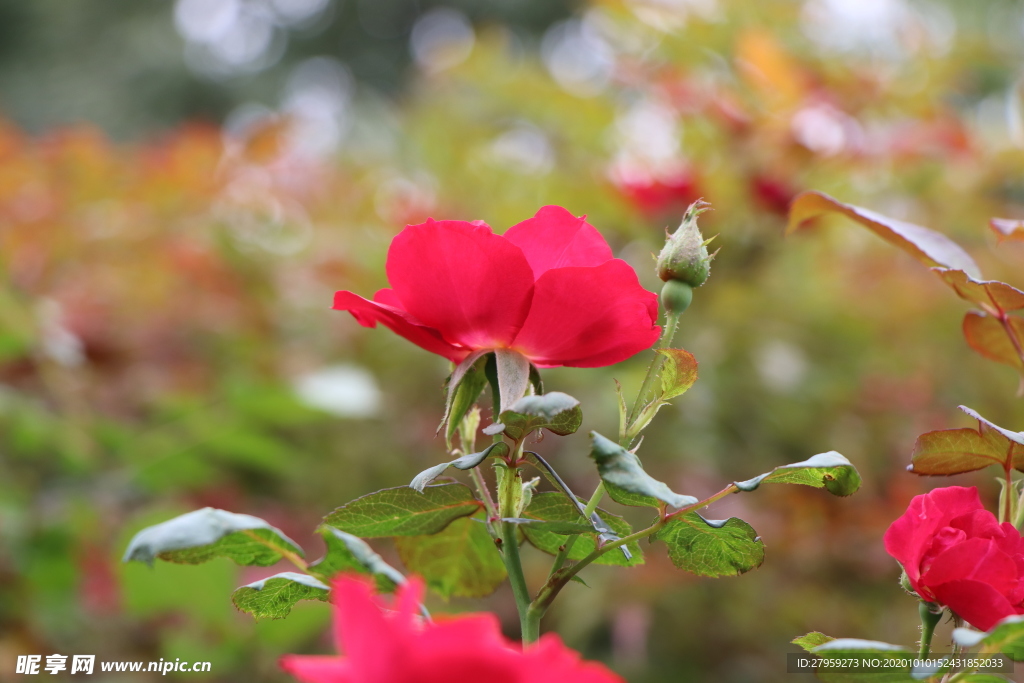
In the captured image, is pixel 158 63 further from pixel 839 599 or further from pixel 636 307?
pixel 636 307

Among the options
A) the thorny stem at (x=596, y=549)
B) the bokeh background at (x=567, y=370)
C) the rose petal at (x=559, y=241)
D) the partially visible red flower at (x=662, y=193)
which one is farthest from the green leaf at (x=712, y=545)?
the partially visible red flower at (x=662, y=193)

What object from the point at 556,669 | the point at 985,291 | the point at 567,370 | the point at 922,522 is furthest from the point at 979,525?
the point at 567,370

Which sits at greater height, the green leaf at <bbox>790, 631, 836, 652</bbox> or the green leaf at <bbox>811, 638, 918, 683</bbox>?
the green leaf at <bbox>811, 638, 918, 683</bbox>

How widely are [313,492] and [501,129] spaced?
0.97m

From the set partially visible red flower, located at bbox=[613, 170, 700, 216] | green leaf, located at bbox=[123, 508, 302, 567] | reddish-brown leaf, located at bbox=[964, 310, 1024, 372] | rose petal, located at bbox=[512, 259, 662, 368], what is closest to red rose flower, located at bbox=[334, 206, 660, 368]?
rose petal, located at bbox=[512, 259, 662, 368]

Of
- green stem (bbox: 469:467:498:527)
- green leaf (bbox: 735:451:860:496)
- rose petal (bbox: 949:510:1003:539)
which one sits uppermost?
green leaf (bbox: 735:451:860:496)

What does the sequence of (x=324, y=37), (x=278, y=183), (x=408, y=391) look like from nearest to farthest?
1. (x=408, y=391)
2. (x=278, y=183)
3. (x=324, y=37)

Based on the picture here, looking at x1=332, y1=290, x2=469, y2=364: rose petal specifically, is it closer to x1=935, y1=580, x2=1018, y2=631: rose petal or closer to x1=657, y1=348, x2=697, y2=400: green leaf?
x1=657, y1=348, x2=697, y2=400: green leaf

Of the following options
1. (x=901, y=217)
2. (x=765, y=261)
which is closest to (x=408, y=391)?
(x=765, y=261)

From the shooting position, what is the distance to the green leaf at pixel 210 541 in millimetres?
327

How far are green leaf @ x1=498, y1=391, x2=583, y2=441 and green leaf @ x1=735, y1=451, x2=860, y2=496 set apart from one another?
7cm

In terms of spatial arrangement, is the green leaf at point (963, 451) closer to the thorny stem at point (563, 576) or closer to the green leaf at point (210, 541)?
the thorny stem at point (563, 576)

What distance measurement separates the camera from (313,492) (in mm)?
1556

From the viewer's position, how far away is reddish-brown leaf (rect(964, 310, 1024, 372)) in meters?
0.47
